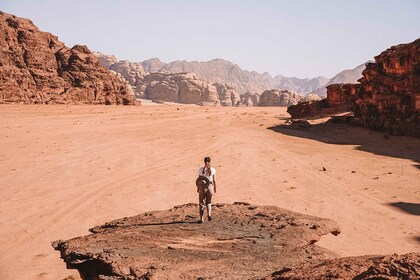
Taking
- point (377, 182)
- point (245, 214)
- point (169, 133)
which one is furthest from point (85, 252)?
point (169, 133)

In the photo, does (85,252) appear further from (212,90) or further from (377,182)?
(212,90)

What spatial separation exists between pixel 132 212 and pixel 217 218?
3.36 m

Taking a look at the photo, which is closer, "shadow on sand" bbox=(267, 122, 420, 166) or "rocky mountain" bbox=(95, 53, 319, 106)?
"shadow on sand" bbox=(267, 122, 420, 166)

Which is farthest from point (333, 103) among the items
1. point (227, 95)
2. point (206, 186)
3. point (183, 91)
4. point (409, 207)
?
point (227, 95)

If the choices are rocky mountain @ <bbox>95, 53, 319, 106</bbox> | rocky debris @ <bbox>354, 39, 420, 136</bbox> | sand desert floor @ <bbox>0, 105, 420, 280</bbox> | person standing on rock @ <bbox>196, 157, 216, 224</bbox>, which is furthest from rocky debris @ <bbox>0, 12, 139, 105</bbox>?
rocky mountain @ <bbox>95, 53, 319, 106</bbox>

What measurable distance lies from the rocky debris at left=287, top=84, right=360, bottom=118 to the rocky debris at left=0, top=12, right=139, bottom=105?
20.7 metres

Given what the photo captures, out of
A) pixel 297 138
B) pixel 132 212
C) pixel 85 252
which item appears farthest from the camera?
pixel 297 138

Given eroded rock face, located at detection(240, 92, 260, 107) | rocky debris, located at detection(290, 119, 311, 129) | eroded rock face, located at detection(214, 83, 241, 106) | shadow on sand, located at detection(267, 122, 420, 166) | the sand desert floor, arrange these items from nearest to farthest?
the sand desert floor < shadow on sand, located at detection(267, 122, 420, 166) < rocky debris, located at detection(290, 119, 311, 129) < eroded rock face, located at detection(240, 92, 260, 107) < eroded rock face, located at detection(214, 83, 241, 106)

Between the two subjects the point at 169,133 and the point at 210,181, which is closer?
the point at 210,181

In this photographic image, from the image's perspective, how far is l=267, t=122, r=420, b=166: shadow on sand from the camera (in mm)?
20016

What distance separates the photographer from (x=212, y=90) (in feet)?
298

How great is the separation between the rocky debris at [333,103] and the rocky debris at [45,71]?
20.7 metres

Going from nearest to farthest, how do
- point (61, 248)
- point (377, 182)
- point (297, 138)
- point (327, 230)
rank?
1. point (61, 248)
2. point (327, 230)
3. point (377, 182)
4. point (297, 138)

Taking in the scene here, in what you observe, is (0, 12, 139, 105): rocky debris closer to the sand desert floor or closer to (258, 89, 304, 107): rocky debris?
the sand desert floor
